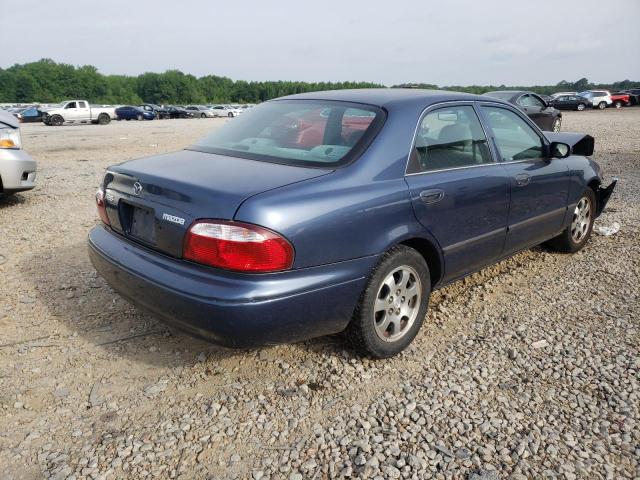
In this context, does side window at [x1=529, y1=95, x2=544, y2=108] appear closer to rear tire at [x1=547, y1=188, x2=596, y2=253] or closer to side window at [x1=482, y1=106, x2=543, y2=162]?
rear tire at [x1=547, y1=188, x2=596, y2=253]

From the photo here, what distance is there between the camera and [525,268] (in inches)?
177

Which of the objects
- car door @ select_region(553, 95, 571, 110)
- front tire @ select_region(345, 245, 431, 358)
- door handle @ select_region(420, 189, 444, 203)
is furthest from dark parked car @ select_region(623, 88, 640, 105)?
front tire @ select_region(345, 245, 431, 358)

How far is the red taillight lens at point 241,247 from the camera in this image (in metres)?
2.27

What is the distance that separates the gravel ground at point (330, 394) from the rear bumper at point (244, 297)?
15.9 inches

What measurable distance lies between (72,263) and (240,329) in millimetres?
2830

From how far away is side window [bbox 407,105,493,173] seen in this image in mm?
3018

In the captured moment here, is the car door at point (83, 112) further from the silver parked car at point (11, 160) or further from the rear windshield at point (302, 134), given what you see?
the rear windshield at point (302, 134)

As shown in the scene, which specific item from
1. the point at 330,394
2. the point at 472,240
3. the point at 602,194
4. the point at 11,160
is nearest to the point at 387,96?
the point at 472,240

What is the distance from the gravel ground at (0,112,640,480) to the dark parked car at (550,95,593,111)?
38869 mm

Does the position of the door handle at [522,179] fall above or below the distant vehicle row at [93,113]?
above

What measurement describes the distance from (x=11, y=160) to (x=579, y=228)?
6.40m

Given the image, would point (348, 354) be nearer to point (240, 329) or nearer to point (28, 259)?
point (240, 329)

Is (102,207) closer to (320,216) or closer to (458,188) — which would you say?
(320,216)

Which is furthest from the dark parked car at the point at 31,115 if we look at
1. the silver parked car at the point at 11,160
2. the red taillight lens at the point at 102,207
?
the red taillight lens at the point at 102,207
